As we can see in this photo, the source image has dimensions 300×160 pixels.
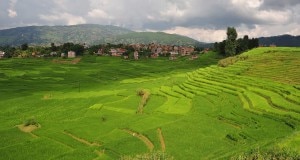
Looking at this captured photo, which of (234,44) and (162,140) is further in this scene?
(234,44)

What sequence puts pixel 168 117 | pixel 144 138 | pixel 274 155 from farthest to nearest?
pixel 168 117
pixel 144 138
pixel 274 155

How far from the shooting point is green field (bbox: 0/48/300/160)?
3092 centimetres

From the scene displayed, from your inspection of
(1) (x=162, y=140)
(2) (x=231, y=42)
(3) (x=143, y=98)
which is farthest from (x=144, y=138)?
(2) (x=231, y=42)

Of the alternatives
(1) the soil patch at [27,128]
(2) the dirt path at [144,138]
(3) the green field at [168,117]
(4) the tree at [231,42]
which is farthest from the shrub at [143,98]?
(4) the tree at [231,42]

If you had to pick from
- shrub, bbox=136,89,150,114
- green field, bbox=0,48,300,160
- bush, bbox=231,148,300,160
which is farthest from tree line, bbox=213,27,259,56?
bush, bbox=231,148,300,160

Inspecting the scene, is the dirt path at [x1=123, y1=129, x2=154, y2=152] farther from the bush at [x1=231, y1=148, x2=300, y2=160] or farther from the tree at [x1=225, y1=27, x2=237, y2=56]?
the tree at [x1=225, y1=27, x2=237, y2=56]

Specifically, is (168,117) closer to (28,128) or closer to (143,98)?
(143,98)

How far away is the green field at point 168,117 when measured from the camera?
30922 millimetres

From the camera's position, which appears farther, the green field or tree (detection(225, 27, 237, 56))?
tree (detection(225, 27, 237, 56))

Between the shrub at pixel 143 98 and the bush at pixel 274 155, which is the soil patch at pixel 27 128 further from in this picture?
the bush at pixel 274 155

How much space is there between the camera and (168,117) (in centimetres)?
4109

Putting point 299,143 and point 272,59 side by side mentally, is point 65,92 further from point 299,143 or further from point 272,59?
point 299,143

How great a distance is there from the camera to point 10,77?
80500 mm

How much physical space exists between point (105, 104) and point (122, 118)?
9312 mm
